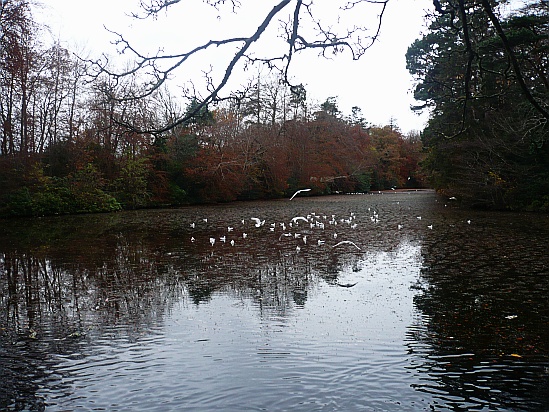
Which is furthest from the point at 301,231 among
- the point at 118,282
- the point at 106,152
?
the point at 106,152

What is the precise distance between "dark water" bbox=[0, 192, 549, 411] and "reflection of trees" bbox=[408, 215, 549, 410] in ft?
0.07

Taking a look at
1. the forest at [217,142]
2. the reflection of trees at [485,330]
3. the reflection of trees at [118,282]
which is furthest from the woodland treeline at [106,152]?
the reflection of trees at [485,330]

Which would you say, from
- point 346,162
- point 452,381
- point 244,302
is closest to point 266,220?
point 244,302

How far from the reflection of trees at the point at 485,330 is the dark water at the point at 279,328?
0.02 m

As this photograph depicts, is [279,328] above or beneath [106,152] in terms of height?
beneath

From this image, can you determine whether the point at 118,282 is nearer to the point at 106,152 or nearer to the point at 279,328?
the point at 279,328

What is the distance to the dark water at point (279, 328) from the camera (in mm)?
4090

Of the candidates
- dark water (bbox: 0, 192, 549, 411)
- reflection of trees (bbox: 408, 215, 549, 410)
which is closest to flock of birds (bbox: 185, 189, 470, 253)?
dark water (bbox: 0, 192, 549, 411)

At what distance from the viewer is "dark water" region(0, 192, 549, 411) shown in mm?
4090

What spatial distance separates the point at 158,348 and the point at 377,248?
7.99m

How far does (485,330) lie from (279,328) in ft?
7.45

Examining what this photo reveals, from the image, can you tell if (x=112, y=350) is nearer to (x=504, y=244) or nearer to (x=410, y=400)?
(x=410, y=400)

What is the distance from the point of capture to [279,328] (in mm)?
5871

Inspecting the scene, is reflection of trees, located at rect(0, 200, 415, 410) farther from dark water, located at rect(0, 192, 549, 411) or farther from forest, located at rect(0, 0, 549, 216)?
forest, located at rect(0, 0, 549, 216)
